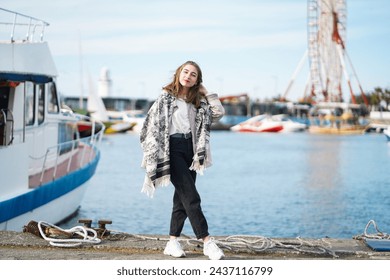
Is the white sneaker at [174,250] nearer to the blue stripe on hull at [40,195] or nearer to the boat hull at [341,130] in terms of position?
the blue stripe on hull at [40,195]

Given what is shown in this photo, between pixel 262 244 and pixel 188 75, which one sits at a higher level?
pixel 188 75

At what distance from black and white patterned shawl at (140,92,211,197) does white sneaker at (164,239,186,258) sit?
40cm

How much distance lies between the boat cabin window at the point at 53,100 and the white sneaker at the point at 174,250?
273 inches

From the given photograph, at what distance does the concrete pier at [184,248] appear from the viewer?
480 centimetres

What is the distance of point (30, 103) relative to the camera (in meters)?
9.88

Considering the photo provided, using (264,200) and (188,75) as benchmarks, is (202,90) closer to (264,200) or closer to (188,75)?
(188,75)

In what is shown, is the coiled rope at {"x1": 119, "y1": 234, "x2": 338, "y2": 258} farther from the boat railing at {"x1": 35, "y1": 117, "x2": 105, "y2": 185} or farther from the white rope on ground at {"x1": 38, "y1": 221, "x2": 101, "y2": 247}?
the boat railing at {"x1": 35, "y1": 117, "x2": 105, "y2": 185}

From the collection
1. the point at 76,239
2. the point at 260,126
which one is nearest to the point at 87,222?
the point at 76,239

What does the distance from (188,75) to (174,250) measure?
43.2 inches

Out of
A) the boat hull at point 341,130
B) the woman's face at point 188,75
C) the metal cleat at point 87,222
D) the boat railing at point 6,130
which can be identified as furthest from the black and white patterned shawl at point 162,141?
the boat hull at point 341,130

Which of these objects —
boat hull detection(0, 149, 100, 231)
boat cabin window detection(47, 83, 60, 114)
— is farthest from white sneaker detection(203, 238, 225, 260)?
boat cabin window detection(47, 83, 60, 114)

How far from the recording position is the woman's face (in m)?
4.59

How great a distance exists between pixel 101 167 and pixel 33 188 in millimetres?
17716

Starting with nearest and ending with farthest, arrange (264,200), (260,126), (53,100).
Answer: (53,100) < (264,200) < (260,126)
